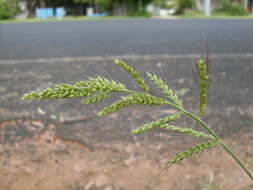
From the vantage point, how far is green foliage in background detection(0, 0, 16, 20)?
→ 25.7 metres

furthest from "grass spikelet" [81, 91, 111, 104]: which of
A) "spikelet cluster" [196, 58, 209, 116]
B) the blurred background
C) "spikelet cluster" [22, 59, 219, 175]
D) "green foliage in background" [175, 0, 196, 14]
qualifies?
"green foliage in background" [175, 0, 196, 14]

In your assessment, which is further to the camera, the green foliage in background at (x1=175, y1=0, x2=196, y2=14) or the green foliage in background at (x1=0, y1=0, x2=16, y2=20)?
the green foliage in background at (x1=175, y1=0, x2=196, y2=14)

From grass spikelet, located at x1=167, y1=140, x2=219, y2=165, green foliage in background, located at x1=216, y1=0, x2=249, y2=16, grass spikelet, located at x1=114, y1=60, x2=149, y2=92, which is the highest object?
grass spikelet, located at x1=114, y1=60, x2=149, y2=92

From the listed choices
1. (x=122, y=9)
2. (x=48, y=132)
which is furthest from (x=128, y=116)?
(x=122, y=9)

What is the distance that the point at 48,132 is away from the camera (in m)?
2.95

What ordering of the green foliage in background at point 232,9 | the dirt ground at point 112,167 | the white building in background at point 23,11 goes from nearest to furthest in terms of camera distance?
the dirt ground at point 112,167
the green foliage in background at point 232,9
the white building in background at point 23,11

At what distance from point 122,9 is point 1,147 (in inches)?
1060

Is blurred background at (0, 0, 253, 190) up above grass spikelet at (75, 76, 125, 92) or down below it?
below

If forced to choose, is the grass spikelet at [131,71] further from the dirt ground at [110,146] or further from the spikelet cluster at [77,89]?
the dirt ground at [110,146]

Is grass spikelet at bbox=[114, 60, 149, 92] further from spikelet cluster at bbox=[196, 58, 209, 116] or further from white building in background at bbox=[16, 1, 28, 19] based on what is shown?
white building in background at bbox=[16, 1, 28, 19]

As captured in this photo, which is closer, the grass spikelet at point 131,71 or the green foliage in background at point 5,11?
the grass spikelet at point 131,71

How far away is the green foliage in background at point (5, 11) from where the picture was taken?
2573 cm

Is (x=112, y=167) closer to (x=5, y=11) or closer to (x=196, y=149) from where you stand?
(x=196, y=149)

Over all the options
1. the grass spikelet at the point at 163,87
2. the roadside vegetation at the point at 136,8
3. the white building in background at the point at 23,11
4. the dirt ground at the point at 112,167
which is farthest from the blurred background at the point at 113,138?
the white building in background at the point at 23,11
